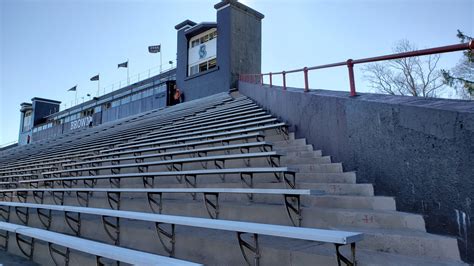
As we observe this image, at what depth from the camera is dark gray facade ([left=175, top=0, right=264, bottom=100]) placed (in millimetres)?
14602

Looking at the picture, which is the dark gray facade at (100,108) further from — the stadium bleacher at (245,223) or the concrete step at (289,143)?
the stadium bleacher at (245,223)

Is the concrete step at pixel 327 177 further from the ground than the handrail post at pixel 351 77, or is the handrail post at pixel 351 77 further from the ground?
the handrail post at pixel 351 77

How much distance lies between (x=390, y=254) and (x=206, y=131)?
17.1 feet

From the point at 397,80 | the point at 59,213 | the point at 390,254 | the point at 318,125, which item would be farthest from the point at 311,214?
the point at 397,80

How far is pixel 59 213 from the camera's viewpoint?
15.0 ft

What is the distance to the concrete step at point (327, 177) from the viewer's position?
3418mm

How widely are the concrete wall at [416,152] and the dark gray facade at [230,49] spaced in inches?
429

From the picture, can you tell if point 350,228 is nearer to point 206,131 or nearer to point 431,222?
point 431,222

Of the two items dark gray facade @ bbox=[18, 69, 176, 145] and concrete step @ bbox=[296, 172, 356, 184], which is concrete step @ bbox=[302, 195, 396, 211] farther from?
dark gray facade @ bbox=[18, 69, 176, 145]

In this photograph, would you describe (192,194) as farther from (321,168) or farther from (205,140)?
(205,140)

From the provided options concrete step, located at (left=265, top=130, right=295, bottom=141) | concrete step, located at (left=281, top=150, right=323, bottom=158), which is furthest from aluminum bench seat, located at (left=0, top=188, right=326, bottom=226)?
concrete step, located at (left=265, top=130, right=295, bottom=141)

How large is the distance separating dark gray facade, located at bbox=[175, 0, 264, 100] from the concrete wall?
429 inches

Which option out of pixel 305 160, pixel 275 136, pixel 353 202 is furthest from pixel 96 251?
pixel 275 136

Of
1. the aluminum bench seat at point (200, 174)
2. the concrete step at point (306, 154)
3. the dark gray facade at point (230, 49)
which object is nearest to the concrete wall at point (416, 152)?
the concrete step at point (306, 154)
